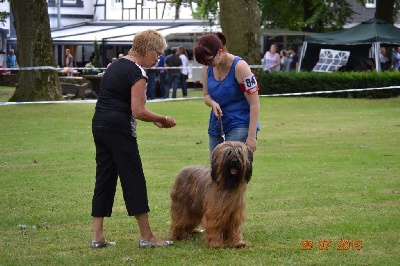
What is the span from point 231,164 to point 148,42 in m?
1.30

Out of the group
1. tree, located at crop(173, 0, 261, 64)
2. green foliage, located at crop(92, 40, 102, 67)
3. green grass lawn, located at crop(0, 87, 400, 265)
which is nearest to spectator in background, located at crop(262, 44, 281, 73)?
tree, located at crop(173, 0, 261, 64)

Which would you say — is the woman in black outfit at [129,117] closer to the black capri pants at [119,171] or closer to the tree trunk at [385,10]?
the black capri pants at [119,171]

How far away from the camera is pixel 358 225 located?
8789 mm

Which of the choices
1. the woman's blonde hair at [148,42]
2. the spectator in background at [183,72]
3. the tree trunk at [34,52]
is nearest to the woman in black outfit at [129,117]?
the woman's blonde hair at [148,42]

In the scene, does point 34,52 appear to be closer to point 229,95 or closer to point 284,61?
point 284,61

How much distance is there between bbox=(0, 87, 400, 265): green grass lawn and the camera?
25.2 ft

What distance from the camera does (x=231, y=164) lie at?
7.52m

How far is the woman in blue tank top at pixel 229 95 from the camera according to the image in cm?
819

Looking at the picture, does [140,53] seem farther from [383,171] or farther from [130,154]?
[383,171]

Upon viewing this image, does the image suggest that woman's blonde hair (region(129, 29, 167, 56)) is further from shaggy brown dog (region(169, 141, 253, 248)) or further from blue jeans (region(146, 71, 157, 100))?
blue jeans (region(146, 71, 157, 100))

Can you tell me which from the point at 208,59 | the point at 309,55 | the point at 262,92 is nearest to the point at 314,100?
the point at 262,92

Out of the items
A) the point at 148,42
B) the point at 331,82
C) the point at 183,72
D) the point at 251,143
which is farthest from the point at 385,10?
the point at 148,42

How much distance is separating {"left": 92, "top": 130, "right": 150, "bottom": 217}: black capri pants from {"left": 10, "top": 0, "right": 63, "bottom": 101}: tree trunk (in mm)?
20419
